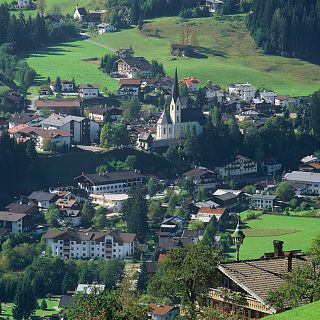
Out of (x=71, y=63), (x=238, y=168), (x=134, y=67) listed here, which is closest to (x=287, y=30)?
(x=134, y=67)

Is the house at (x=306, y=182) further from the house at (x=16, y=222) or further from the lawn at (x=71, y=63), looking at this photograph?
the lawn at (x=71, y=63)

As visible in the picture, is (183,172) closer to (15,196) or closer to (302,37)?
(15,196)

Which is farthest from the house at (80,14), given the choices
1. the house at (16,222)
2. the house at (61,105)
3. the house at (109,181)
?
the house at (16,222)

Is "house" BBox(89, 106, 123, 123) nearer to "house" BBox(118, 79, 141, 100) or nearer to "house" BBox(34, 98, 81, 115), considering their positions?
"house" BBox(34, 98, 81, 115)

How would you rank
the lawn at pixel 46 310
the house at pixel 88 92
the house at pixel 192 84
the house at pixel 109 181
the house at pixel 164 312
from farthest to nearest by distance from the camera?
the house at pixel 192 84
the house at pixel 88 92
the house at pixel 109 181
the lawn at pixel 46 310
the house at pixel 164 312

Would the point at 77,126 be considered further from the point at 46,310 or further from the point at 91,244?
the point at 46,310

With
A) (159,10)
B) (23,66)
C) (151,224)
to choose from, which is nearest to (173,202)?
(151,224)
